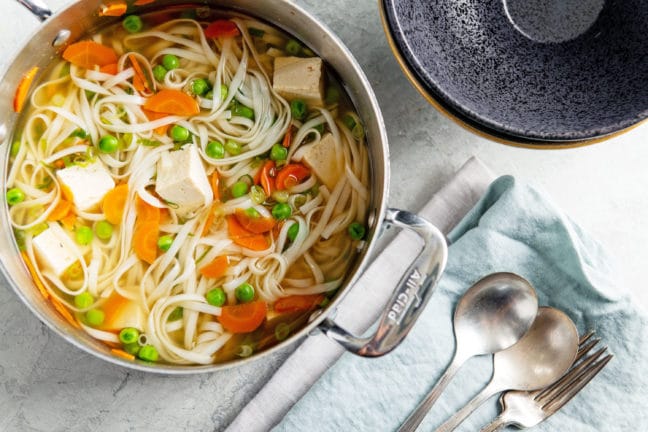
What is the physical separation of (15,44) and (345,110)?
1.28 m

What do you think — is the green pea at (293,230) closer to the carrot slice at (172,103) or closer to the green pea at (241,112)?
the green pea at (241,112)

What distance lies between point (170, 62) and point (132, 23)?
0.19 meters

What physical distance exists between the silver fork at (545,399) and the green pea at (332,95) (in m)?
1.26

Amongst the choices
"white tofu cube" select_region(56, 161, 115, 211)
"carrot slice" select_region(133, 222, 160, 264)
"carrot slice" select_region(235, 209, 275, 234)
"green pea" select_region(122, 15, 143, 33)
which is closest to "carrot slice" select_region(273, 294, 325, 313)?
"carrot slice" select_region(235, 209, 275, 234)

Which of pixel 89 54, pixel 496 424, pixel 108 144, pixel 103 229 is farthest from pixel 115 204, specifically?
pixel 496 424

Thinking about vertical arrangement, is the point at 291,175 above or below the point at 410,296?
above

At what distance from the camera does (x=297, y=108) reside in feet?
Result: 8.39

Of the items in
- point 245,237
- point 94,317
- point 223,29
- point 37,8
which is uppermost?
point 37,8

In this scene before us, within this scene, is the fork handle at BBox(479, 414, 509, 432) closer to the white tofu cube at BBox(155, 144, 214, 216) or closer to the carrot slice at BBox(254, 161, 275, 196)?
the carrot slice at BBox(254, 161, 275, 196)

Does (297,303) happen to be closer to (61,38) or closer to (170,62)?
(170,62)

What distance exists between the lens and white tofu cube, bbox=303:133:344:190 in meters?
2.53

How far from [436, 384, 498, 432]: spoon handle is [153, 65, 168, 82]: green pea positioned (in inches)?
63.8

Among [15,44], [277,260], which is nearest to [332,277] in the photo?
[277,260]

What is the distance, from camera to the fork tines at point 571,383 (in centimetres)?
257
